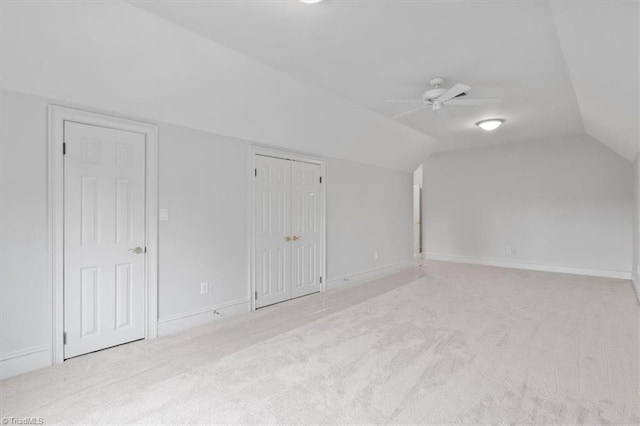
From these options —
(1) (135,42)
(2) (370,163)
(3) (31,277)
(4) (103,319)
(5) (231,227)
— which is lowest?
(4) (103,319)

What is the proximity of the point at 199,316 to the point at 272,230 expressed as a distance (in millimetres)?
1372

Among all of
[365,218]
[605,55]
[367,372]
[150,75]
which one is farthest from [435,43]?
[365,218]

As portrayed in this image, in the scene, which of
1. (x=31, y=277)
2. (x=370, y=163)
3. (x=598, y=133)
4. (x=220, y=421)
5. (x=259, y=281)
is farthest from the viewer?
(x=370, y=163)

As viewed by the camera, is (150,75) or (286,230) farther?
(286,230)

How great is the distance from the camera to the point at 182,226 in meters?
3.36

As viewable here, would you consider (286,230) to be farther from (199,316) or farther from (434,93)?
(434,93)

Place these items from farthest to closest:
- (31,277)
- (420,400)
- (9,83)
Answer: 1. (31,277)
2. (9,83)
3. (420,400)

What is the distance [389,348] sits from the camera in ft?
9.30

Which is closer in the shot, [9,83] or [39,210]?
[9,83]

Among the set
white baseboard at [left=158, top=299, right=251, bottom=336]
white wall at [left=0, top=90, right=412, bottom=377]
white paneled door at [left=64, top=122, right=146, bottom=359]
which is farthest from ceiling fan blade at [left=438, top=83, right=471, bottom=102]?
white baseboard at [left=158, top=299, right=251, bottom=336]

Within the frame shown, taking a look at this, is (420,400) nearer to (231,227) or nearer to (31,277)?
(231,227)

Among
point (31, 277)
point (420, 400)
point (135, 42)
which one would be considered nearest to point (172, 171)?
point (135, 42)

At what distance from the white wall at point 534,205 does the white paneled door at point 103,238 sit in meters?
6.70

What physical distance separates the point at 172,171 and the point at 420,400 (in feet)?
9.73
